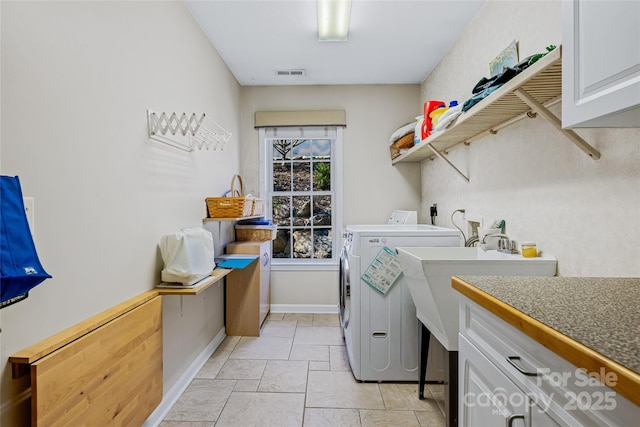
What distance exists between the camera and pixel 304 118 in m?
3.65

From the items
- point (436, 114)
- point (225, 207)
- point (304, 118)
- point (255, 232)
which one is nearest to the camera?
point (436, 114)

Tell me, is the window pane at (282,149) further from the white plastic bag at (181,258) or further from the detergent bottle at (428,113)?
the white plastic bag at (181,258)

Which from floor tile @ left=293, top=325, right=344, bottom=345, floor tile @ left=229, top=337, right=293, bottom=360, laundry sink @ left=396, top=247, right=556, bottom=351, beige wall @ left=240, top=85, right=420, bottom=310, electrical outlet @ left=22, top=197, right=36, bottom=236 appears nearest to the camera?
electrical outlet @ left=22, top=197, right=36, bottom=236

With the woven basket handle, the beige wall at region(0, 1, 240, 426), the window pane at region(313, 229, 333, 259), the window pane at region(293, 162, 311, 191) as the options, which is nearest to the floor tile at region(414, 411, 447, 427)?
the beige wall at region(0, 1, 240, 426)

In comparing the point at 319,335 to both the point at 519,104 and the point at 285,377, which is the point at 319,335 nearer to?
the point at 285,377

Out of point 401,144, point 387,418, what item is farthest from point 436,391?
point 401,144

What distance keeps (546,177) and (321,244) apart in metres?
2.62

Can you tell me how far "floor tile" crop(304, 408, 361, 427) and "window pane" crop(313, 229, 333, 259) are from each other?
206 cm

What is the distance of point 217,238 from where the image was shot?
291cm

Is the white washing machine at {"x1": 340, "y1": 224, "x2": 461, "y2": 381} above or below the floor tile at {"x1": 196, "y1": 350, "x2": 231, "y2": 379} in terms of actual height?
above

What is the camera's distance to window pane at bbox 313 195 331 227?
153 inches

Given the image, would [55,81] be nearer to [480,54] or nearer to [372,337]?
[372,337]

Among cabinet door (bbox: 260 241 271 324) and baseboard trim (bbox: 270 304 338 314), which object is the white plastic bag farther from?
baseboard trim (bbox: 270 304 338 314)

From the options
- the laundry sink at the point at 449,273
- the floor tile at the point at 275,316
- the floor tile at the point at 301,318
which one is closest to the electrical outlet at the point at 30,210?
the laundry sink at the point at 449,273
